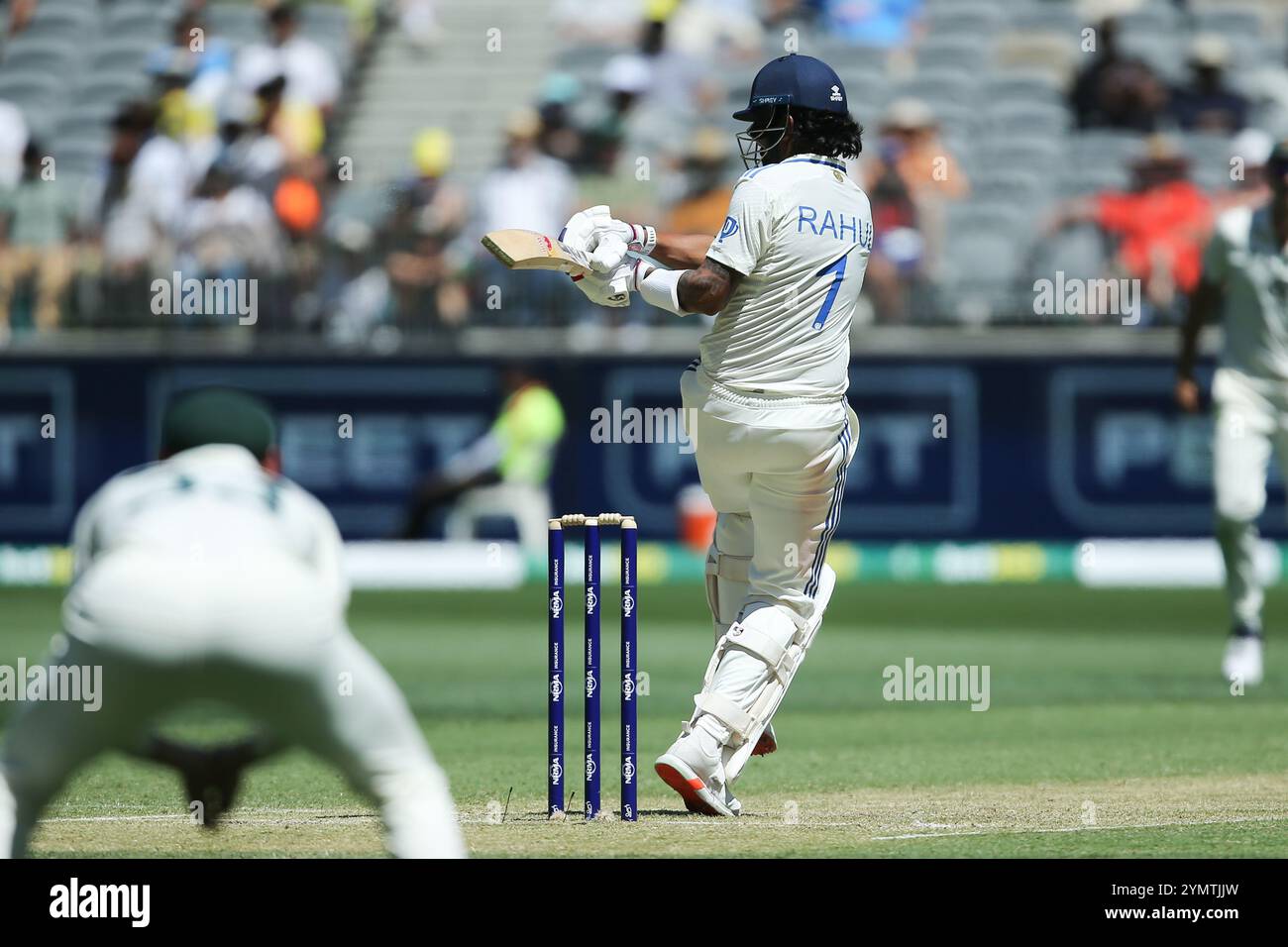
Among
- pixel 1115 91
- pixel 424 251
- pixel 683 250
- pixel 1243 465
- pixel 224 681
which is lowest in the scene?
pixel 224 681

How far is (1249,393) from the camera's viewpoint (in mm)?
10906

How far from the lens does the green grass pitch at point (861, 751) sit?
6.46 m

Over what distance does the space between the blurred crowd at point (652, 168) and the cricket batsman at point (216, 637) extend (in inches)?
537

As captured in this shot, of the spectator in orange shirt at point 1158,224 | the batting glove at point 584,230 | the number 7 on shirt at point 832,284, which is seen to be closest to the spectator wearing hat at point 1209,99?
the spectator in orange shirt at point 1158,224

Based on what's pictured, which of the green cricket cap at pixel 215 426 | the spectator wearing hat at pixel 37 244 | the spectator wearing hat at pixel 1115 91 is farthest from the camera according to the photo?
the spectator wearing hat at pixel 1115 91

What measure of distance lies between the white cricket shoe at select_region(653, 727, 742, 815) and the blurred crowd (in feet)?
37.7

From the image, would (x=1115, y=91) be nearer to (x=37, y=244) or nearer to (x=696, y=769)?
(x=37, y=244)

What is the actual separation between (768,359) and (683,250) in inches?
20.0

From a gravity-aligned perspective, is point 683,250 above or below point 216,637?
above

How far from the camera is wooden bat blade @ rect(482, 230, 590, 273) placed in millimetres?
6648

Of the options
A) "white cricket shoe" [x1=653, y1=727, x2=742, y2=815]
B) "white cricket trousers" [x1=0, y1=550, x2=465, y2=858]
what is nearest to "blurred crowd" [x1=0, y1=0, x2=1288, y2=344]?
"white cricket shoe" [x1=653, y1=727, x2=742, y2=815]

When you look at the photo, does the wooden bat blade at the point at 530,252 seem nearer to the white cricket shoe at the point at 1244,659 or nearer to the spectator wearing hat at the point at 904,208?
the white cricket shoe at the point at 1244,659

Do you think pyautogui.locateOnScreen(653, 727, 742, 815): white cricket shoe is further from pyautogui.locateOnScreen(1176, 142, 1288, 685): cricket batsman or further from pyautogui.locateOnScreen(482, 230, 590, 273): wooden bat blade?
pyautogui.locateOnScreen(1176, 142, 1288, 685): cricket batsman

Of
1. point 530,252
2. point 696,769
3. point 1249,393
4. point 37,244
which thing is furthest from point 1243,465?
point 37,244
